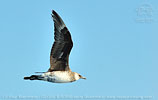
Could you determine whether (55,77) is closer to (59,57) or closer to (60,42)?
(59,57)

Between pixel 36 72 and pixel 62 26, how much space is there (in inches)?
81.7

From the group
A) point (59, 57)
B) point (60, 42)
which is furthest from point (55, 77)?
point (60, 42)

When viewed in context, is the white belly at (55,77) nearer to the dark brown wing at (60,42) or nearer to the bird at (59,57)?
the bird at (59,57)

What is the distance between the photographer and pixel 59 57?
16.2 metres

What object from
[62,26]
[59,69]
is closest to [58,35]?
[62,26]

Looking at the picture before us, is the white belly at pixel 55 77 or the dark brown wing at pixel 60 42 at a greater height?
the dark brown wing at pixel 60 42

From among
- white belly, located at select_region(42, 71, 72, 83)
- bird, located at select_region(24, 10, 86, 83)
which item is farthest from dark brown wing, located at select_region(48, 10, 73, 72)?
white belly, located at select_region(42, 71, 72, 83)

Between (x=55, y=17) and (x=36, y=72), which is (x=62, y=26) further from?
(x=36, y=72)

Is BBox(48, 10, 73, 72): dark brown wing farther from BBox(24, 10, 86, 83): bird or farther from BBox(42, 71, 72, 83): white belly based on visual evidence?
BBox(42, 71, 72, 83): white belly

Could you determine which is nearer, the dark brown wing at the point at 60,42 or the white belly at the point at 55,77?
the dark brown wing at the point at 60,42

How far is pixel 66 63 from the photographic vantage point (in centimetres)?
1642

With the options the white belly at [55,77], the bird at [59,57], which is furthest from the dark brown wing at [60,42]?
the white belly at [55,77]

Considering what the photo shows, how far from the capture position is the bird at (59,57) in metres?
15.9

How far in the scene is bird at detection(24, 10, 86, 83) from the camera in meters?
15.9
